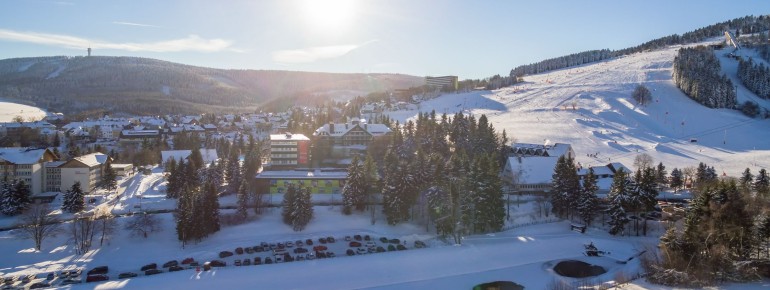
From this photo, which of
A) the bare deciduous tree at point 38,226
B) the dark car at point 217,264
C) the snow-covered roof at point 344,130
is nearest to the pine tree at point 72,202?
the bare deciduous tree at point 38,226

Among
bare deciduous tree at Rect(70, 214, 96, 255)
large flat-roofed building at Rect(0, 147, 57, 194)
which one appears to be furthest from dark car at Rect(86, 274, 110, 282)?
large flat-roofed building at Rect(0, 147, 57, 194)

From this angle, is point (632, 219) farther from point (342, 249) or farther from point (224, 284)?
point (224, 284)

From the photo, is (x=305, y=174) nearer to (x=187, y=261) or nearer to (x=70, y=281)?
(x=187, y=261)

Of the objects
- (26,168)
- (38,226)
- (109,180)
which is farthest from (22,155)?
(38,226)

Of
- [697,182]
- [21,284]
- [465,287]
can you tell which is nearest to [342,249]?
[465,287]

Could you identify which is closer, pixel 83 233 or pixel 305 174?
pixel 83 233

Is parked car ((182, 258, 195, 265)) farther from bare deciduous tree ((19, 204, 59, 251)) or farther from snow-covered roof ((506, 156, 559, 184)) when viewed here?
snow-covered roof ((506, 156, 559, 184))

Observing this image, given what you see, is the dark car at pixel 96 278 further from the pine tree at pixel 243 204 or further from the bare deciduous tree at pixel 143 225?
the pine tree at pixel 243 204

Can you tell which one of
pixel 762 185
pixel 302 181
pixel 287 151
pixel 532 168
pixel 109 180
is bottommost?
pixel 109 180
